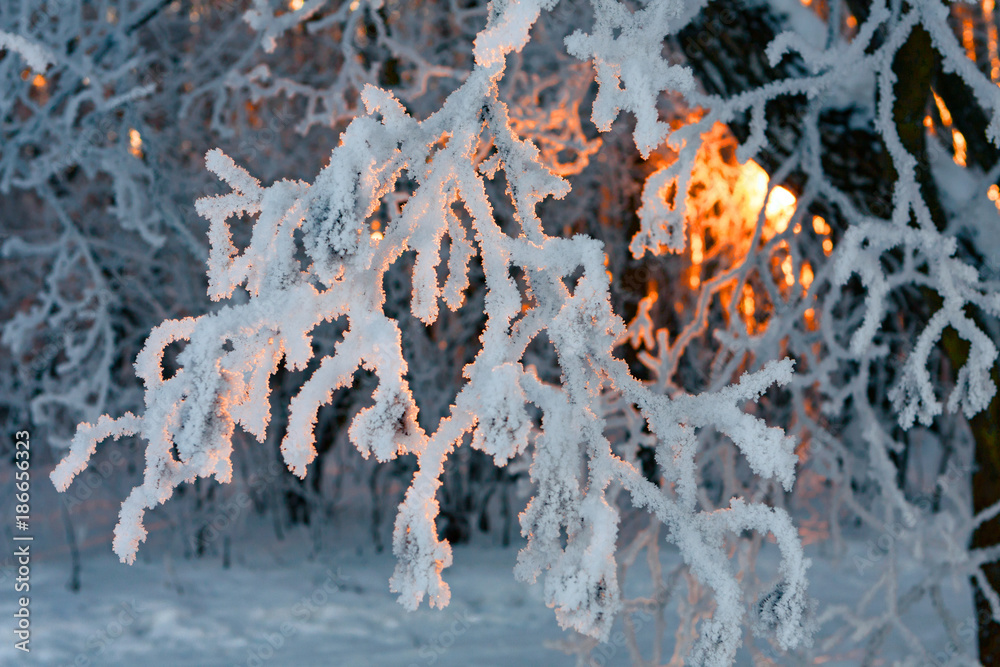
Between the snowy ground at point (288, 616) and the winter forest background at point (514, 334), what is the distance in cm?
3

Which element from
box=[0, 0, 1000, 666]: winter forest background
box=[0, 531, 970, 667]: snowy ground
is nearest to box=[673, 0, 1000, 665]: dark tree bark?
box=[0, 0, 1000, 666]: winter forest background

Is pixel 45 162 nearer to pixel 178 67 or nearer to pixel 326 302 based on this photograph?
pixel 178 67

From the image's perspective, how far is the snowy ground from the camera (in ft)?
14.7

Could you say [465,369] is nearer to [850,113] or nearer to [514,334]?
[514,334]

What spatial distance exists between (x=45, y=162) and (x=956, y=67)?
4.36m

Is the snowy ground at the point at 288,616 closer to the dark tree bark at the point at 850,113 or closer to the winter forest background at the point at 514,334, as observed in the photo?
the winter forest background at the point at 514,334

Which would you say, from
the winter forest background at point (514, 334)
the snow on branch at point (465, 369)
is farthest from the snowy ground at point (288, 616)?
the snow on branch at point (465, 369)

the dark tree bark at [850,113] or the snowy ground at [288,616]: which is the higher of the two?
the dark tree bark at [850,113]

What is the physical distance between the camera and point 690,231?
5031 millimetres

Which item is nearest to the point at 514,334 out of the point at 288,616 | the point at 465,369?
the point at 465,369

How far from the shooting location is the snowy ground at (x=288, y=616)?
14.7ft

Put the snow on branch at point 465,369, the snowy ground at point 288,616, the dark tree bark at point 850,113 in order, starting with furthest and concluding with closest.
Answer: the snowy ground at point 288,616
the dark tree bark at point 850,113
the snow on branch at point 465,369

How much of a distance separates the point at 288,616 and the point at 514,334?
4.34 m

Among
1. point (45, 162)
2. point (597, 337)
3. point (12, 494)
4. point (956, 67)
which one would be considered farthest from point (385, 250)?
point (12, 494)
